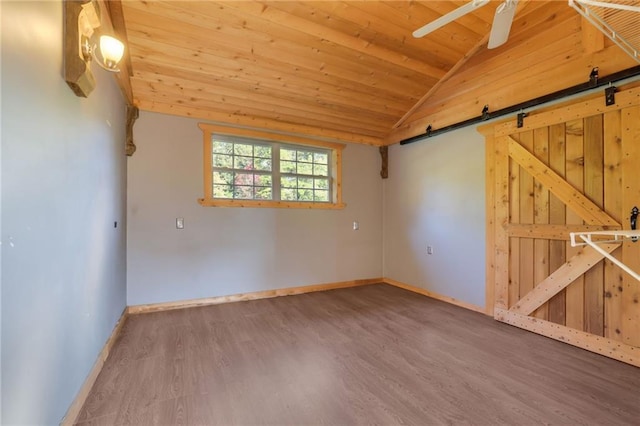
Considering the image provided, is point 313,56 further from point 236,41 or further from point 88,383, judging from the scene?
point 88,383

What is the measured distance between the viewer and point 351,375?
2051 millimetres

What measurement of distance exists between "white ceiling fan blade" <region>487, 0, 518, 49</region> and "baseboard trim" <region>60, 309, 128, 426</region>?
3360 mm

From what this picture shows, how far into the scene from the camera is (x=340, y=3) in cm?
250

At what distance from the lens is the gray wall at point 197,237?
11.1 feet

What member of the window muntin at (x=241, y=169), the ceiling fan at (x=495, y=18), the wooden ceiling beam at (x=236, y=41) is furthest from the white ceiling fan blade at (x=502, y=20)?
the window muntin at (x=241, y=169)

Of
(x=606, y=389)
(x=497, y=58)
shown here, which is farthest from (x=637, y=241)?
(x=497, y=58)

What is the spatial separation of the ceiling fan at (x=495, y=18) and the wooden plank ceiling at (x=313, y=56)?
1024 millimetres

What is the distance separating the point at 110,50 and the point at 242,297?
10.2 feet

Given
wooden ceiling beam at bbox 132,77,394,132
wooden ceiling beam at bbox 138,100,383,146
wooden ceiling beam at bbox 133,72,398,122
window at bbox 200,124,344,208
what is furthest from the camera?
window at bbox 200,124,344,208

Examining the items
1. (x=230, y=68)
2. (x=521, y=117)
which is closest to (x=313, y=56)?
(x=230, y=68)

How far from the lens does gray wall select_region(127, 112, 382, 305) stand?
3.40m

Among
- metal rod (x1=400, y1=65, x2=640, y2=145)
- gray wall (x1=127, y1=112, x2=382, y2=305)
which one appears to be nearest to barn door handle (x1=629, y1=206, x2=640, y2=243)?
metal rod (x1=400, y1=65, x2=640, y2=145)

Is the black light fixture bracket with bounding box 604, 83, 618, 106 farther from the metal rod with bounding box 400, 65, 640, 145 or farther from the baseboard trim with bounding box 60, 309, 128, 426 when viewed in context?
the baseboard trim with bounding box 60, 309, 128, 426

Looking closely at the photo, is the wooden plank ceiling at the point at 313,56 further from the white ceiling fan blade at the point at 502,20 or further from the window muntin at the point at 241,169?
the white ceiling fan blade at the point at 502,20
